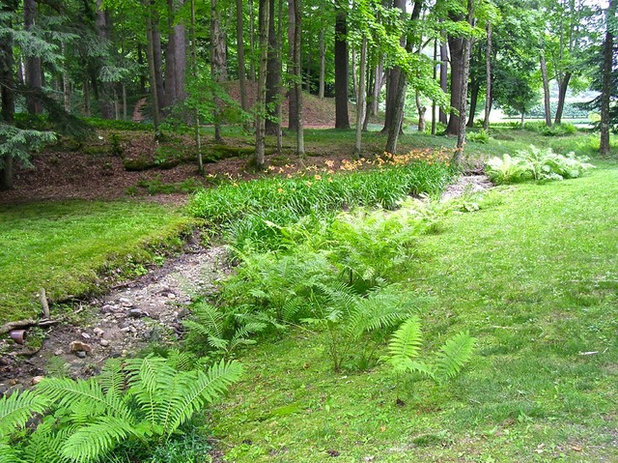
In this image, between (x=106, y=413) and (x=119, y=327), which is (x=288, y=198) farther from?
(x=106, y=413)

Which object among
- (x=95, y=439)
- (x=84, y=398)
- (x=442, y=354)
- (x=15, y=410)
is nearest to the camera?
(x=95, y=439)

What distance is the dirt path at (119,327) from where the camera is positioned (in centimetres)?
456

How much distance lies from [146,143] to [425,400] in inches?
498

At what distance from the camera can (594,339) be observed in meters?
3.25

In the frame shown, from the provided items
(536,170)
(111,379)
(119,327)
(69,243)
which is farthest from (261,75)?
(111,379)

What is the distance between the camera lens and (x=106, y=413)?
3238 millimetres

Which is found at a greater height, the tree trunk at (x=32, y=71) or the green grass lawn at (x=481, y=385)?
the tree trunk at (x=32, y=71)

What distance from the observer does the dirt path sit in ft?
15.0

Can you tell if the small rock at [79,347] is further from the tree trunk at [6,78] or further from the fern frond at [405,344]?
the tree trunk at [6,78]

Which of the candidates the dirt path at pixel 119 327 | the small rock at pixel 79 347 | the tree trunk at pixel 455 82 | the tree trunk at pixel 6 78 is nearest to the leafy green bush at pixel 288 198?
the dirt path at pixel 119 327

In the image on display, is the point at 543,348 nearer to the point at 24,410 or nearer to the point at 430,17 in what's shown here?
the point at 24,410

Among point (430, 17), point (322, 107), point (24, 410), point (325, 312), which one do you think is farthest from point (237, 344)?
point (322, 107)

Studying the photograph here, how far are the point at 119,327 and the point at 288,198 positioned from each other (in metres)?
4.71

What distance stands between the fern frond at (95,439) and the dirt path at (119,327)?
1328 mm
